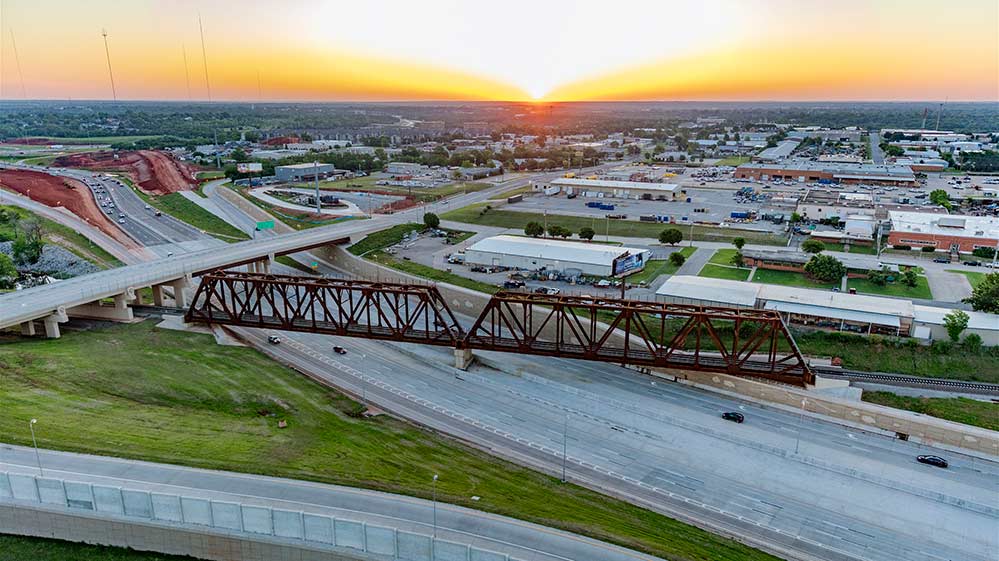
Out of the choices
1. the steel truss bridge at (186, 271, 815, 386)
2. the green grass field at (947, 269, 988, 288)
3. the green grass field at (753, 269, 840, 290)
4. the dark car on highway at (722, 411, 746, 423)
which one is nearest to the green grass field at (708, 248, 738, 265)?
the green grass field at (753, 269, 840, 290)

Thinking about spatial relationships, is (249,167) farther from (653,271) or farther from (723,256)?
(723,256)

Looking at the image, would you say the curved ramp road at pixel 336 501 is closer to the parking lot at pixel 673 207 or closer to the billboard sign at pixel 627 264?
the billboard sign at pixel 627 264

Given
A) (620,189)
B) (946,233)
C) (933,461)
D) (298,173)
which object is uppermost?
(298,173)

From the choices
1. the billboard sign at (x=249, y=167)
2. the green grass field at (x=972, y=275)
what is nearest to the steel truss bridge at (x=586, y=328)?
the green grass field at (x=972, y=275)

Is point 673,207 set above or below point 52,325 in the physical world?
above

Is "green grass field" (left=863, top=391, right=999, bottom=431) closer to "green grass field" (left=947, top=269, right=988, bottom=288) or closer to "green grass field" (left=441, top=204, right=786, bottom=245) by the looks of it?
"green grass field" (left=947, top=269, right=988, bottom=288)

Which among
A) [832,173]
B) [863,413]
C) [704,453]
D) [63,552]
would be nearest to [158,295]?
[63,552]
